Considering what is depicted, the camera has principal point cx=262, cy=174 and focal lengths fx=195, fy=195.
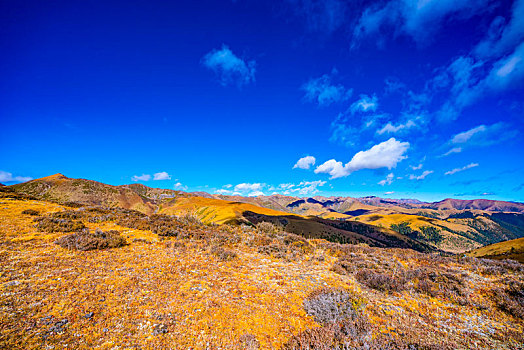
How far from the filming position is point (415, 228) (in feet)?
441

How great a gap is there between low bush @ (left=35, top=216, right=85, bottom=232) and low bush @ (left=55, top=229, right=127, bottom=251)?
Result: 5.65 feet

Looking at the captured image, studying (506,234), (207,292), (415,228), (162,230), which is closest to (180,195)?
(162,230)

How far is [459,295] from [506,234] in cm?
29165

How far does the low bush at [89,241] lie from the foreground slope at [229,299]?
339 millimetres

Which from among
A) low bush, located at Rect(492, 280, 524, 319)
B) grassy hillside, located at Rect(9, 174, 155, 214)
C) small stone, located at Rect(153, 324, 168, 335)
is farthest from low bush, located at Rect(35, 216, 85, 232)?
grassy hillside, located at Rect(9, 174, 155, 214)

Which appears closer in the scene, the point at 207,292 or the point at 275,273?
the point at 207,292

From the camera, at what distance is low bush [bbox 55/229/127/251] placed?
9.46m

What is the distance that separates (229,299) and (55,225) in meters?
12.6

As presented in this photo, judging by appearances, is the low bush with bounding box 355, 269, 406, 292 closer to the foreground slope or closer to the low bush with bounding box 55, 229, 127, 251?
the foreground slope

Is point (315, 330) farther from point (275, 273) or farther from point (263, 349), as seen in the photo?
point (275, 273)

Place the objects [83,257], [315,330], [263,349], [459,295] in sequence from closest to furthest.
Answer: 1. [263,349]
2. [315,330]
3. [459,295]
4. [83,257]

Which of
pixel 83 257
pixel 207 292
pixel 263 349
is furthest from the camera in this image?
pixel 83 257

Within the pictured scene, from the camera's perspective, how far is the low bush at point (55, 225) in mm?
11470

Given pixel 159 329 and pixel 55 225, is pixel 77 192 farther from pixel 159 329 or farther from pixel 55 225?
pixel 159 329
